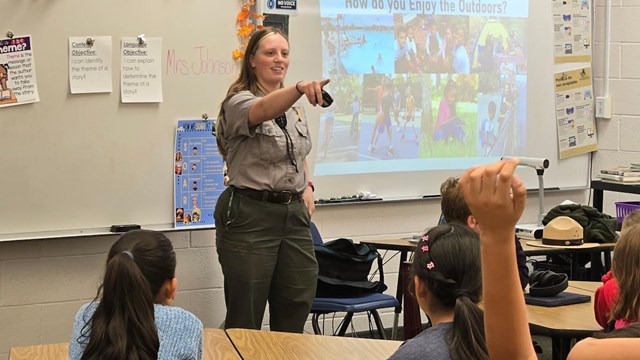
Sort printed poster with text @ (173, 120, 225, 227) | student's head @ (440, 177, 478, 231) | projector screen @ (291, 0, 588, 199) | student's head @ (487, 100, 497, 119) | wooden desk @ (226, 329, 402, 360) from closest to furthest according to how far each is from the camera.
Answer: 1. wooden desk @ (226, 329, 402, 360)
2. student's head @ (440, 177, 478, 231)
3. printed poster with text @ (173, 120, 225, 227)
4. projector screen @ (291, 0, 588, 199)
5. student's head @ (487, 100, 497, 119)

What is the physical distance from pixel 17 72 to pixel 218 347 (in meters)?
1.94

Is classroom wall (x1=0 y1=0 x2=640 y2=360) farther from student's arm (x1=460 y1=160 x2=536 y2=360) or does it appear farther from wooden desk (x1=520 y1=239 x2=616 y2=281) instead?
student's arm (x1=460 y1=160 x2=536 y2=360)

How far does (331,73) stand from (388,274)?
120 centimetres

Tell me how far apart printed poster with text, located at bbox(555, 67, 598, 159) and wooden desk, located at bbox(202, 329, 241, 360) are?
3.42 metres

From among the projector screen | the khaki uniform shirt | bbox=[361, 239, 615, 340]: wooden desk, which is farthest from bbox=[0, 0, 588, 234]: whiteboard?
bbox=[361, 239, 615, 340]: wooden desk

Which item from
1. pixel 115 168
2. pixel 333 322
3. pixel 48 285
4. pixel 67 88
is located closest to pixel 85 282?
pixel 48 285

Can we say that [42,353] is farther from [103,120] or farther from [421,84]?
[421,84]

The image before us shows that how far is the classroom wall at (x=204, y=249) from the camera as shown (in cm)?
411

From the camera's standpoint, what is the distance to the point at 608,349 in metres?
1.40

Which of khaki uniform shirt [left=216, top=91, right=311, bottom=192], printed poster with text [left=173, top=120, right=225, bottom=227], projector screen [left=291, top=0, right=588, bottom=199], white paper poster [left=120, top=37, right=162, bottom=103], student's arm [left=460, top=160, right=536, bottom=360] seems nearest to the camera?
student's arm [left=460, top=160, right=536, bottom=360]

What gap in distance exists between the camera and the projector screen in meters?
4.83

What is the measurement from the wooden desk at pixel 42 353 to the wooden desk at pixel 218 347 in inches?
15.2

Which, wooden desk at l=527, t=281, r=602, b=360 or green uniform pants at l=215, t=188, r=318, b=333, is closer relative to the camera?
wooden desk at l=527, t=281, r=602, b=360

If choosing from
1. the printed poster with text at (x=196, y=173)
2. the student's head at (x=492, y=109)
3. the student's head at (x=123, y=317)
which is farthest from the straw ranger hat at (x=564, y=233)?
the student's head at (x=123, y=317)
